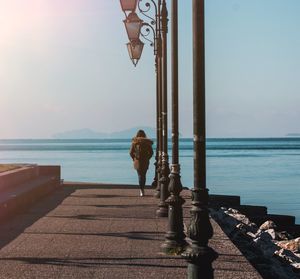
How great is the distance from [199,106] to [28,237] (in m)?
7.03

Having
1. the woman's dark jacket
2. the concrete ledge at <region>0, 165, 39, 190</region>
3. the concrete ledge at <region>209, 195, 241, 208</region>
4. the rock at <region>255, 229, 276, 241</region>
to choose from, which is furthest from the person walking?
the concrete ledge at <region>209, 195, 241, 208</region>

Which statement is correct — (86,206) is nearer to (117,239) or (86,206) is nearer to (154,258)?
(117,239)

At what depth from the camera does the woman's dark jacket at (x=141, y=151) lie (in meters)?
22.7

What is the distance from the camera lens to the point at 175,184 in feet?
39.0

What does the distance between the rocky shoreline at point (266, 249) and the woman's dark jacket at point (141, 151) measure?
2.94 m

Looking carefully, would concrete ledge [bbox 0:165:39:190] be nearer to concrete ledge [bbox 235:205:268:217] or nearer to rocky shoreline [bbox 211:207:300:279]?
rocky shoreline [bbox 211:207:300:279]

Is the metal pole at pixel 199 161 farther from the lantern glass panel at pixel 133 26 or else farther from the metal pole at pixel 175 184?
the lantern glass panel at pixel 133 26

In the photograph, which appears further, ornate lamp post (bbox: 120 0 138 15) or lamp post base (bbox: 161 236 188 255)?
ornate lamp post (bbox: 120 0 138 15)

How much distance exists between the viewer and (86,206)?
19.9 metres

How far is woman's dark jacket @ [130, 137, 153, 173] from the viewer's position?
22703 millimetres

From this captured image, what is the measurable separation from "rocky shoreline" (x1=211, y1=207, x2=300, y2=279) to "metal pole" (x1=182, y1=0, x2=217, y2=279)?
172 inches

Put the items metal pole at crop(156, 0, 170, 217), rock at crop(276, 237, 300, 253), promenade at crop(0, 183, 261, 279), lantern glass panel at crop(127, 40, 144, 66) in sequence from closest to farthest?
promenade at crop(0, 183, 261, 279) → metal pole at crop(156, 0, 170, 217) → rock at crop(276, 237, 300, 253) → lantern glass panel at crop(127, 40, 144, 66)

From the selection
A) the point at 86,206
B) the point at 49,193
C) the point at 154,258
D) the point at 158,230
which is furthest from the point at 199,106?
the point at 49,193

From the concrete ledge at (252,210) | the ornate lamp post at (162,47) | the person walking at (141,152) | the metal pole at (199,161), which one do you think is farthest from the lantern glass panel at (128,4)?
the concrete ledge at (252,210)
